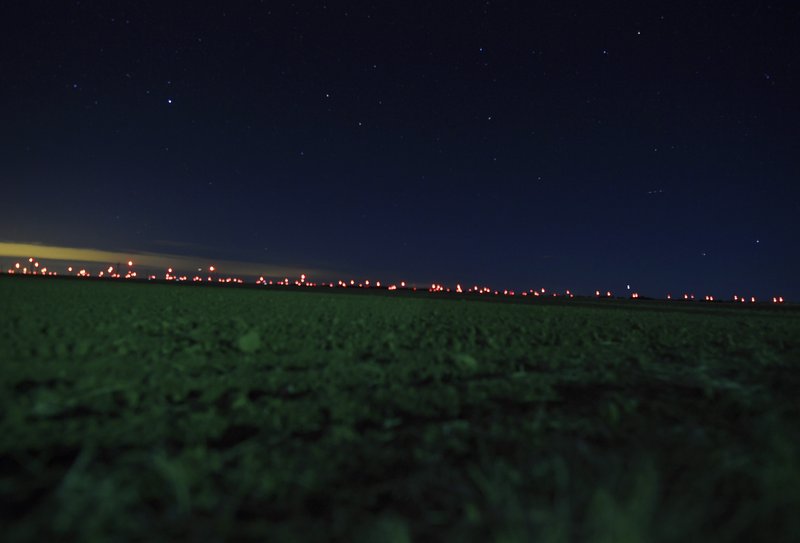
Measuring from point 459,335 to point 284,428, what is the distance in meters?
5.13

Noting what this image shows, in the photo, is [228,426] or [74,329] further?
[74,329]

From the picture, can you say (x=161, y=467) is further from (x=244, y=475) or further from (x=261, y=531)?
(x=261, y=531)

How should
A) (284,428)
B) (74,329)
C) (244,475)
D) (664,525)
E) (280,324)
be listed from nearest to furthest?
(664,525) → (244,475) → (284,428) → (74,329) → (280,324)

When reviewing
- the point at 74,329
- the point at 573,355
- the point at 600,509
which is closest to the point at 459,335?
the point at 573,355

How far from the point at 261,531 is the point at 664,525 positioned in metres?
1.52

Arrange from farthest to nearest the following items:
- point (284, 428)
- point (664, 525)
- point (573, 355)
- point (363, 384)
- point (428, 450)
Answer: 1. point (573, 355)
2. point (363, 384)
3. point (284, 428)
4. point (428, 450)
5. point (664, 525)

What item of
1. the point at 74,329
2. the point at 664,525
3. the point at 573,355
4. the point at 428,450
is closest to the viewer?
the point at 664,525

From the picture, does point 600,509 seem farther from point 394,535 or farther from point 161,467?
point 161,467

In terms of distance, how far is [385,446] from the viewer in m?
2.96

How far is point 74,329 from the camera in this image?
23.4ft

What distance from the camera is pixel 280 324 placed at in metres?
8.90

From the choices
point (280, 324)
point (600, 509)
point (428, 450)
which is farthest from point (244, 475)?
point (280, 324)

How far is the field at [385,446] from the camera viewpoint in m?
2.00

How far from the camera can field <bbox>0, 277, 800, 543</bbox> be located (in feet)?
6.56
